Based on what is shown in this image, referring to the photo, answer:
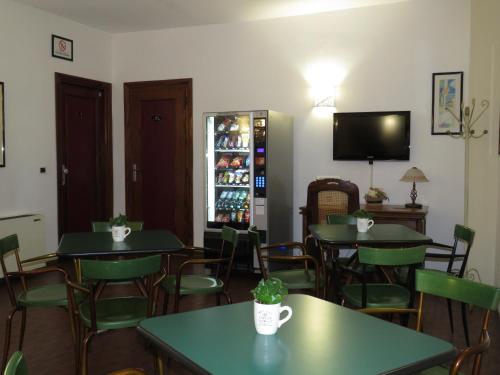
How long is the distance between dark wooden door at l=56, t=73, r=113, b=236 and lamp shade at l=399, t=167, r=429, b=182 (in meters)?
4.00

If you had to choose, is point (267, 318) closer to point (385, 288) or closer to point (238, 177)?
point (385, 288)

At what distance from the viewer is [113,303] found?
2.96 meters

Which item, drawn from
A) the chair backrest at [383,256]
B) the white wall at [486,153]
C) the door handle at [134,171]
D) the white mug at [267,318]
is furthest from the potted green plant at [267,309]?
the door handle at [134,171]

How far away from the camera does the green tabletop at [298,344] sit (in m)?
1.47

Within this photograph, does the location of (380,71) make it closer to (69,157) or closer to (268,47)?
(268,47)

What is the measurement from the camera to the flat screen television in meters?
5.52

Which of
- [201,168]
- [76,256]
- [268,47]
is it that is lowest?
[76,256]

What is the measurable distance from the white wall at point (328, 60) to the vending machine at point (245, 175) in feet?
1.77

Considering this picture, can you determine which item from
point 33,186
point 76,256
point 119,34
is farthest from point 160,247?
point 119,34

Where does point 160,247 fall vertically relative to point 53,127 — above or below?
below

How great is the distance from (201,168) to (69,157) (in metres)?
1.66

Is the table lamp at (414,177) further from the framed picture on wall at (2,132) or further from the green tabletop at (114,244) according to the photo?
the framed picture on wall at (2,132)

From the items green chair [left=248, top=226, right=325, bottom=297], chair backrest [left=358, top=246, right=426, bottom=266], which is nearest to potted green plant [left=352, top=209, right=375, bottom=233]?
green chair [left=248, top=226, right=325, bottom=297]

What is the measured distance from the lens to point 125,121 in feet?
23.1
